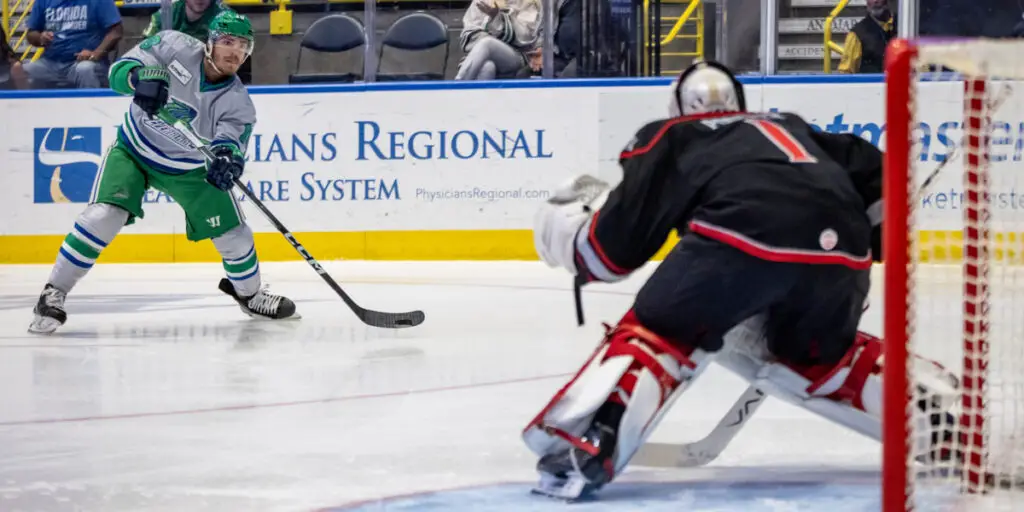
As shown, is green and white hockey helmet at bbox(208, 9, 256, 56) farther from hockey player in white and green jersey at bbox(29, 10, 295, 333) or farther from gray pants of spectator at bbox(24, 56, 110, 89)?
gray pants of spectator at bbox(24, 56, 110, 89)

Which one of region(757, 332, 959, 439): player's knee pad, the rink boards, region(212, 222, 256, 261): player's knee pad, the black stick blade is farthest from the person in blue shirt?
region(757, 332, 959, 439): player's knee pad

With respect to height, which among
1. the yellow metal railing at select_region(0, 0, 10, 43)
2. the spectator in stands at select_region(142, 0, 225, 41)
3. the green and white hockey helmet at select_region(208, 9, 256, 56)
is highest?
the yellow metal railing at select_region(0, 0, 10, 43)

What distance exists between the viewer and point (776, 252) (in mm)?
1812

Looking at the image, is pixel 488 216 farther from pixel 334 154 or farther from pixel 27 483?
pixel 27 483

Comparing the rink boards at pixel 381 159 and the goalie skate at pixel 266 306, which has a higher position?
the rink boards at pixel 381 159

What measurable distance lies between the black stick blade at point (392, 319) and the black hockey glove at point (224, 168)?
1.86 feet

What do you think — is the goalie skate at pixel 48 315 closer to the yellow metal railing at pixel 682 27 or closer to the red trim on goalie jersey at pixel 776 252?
the red trim on goalie jersey at pixel 776 252

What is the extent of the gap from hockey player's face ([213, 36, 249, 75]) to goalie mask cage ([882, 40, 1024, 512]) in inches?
91.2

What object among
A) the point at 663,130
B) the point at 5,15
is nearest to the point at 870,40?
the point at 5,15

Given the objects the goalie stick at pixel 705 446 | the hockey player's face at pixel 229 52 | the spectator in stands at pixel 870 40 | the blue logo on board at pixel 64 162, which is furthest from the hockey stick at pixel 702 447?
the blue logo on board at pixel 64 162

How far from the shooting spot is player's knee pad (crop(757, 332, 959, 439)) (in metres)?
1.91

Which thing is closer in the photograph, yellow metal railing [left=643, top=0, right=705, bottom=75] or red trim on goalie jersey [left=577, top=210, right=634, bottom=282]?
red trim on goalie jersey [left=577, top=210, right=634, bottom=282]

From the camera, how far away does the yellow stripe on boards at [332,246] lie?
6.36 meters

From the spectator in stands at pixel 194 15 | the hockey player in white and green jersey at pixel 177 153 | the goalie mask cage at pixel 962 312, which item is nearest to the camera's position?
the goalie mask cage at pixel 962 312
